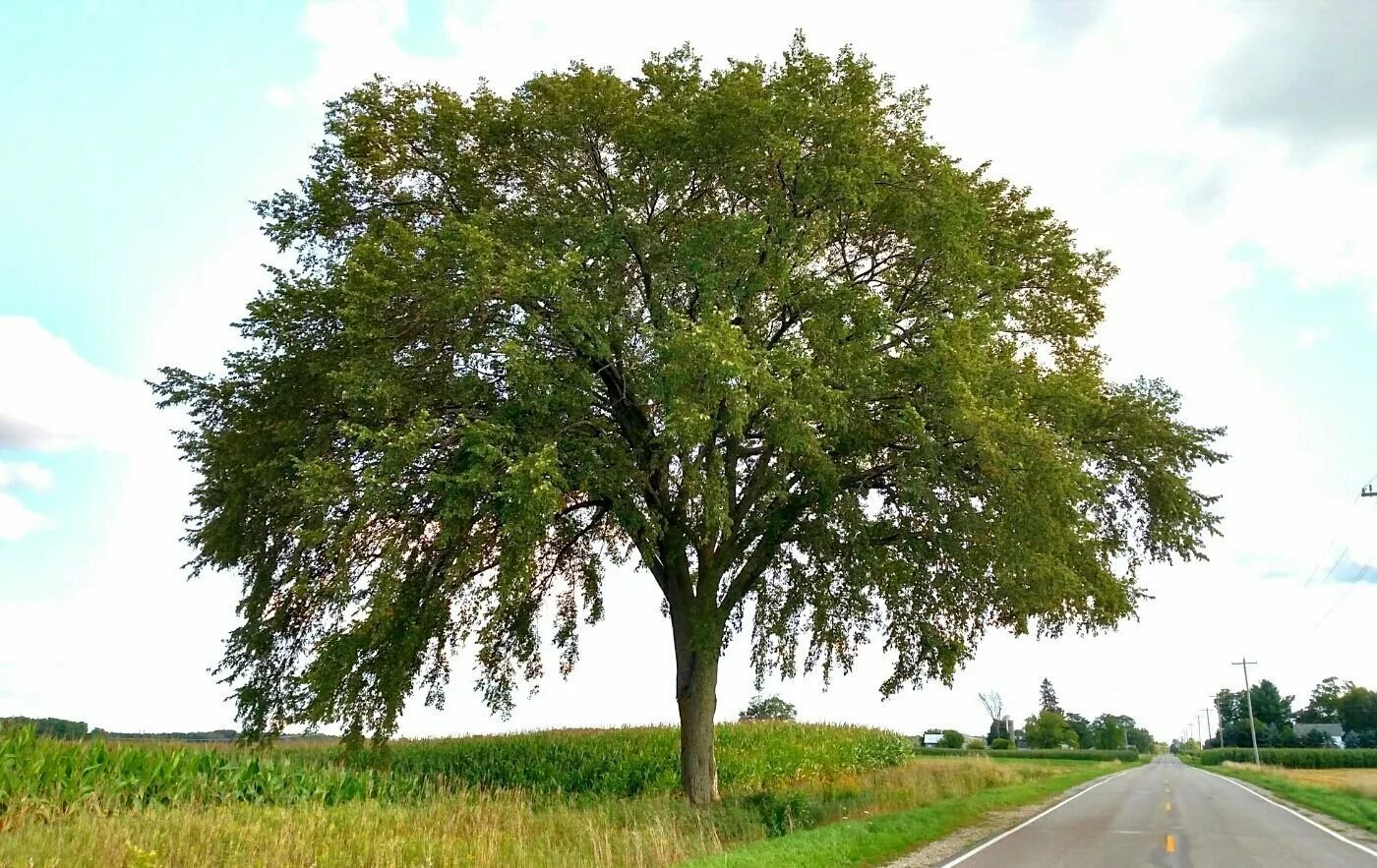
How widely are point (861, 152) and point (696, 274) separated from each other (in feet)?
13.0

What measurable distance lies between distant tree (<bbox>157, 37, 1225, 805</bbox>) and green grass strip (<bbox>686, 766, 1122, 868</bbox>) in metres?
3.14

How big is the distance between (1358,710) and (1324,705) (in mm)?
17511

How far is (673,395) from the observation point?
14.9 m

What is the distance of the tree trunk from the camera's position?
18.9m

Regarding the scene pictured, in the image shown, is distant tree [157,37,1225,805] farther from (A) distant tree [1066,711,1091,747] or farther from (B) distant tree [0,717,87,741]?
(A) distant tree [1066,711,1091,747]

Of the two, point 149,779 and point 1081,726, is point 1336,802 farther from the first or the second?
point 1081,726

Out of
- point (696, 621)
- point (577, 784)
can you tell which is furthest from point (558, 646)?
point (696, 621)

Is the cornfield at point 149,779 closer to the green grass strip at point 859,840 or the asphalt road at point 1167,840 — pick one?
the green grass strip at point 859,840

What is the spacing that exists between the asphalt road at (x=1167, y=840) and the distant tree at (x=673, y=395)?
4.22 m

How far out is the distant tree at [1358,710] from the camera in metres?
141

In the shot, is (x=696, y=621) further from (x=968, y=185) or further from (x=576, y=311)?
(x=968, y=185)

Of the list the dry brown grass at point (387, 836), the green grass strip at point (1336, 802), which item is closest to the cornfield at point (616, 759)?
the dry brown grass at point (387, 836)

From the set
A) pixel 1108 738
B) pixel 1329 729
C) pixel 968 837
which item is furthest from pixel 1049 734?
pixel 968 837

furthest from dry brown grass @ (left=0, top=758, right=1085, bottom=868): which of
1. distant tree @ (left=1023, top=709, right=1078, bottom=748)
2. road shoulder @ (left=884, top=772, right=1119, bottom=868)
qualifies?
distant tree @ (left=1023, top=709, right=1078, bottom=748)
